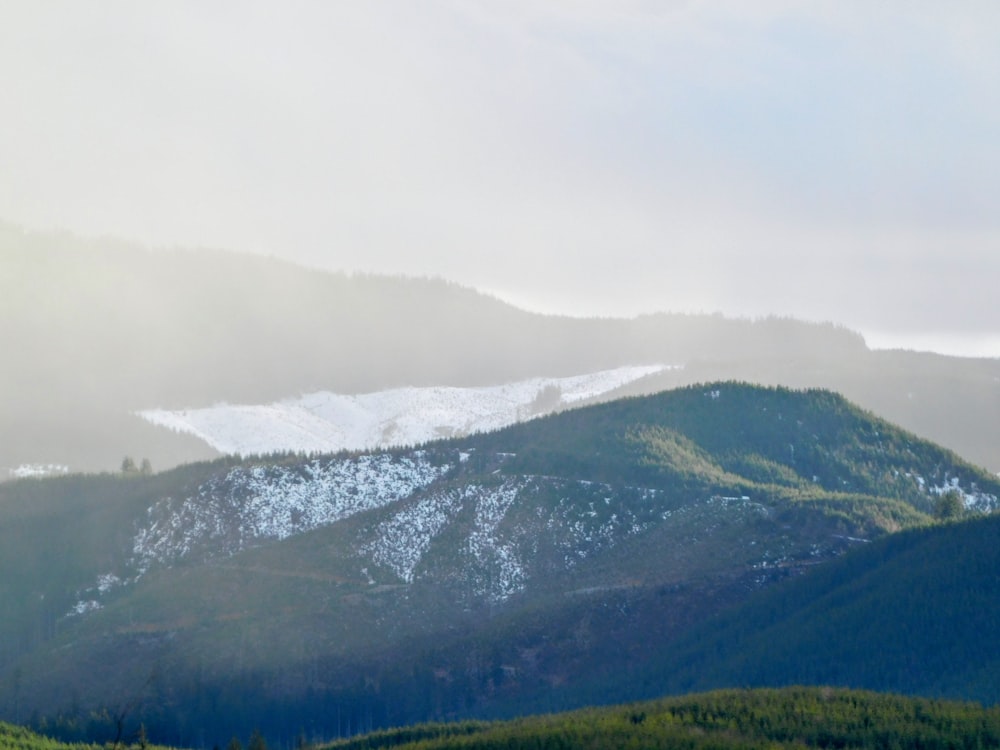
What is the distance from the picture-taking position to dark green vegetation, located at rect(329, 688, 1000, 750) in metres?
170

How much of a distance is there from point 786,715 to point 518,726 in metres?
26.9

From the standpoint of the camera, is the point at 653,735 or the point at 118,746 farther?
the point at 653,735

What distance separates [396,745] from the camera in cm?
19638

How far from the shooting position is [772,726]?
574 ft

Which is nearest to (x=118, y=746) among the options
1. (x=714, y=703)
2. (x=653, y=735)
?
(x=653, y=735)

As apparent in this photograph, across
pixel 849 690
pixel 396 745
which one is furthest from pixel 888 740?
pixel 396 745

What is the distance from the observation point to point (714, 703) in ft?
606

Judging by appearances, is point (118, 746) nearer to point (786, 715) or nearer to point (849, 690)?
point (786, 715)

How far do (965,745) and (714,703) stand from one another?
25101 millimetres

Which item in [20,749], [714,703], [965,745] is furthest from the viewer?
[20,749]

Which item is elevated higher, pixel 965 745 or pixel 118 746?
pixel 118 746

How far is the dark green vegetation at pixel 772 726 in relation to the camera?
170000 mm

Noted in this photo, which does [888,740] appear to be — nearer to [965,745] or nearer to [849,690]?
[965,745]

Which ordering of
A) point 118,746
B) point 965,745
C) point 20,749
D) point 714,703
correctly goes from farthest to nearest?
point 20,749, point 714,703, point 965,745, point 118,746
